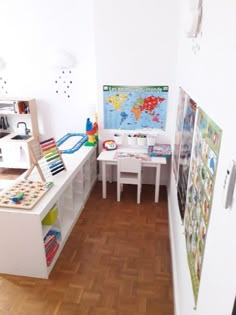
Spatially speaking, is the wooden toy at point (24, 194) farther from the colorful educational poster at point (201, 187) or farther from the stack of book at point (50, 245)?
the colorful educational poster at point (201, 187)

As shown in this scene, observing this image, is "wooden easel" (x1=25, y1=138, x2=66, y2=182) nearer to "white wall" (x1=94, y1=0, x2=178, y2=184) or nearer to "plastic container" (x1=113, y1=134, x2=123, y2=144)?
"plastic container" (x1=113, y1=134, x2=123, y2=144)

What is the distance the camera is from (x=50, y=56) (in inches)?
149

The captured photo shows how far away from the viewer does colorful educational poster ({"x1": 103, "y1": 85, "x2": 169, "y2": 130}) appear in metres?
3.39

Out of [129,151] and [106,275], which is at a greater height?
[129,151]

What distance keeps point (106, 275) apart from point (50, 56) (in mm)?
3053

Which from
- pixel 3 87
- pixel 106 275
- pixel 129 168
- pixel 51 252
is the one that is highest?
pixel 3 87

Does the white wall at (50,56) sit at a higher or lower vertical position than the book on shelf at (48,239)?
higher

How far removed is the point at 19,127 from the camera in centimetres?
427

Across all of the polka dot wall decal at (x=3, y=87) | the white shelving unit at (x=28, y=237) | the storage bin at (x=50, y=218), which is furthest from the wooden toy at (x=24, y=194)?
the polka dot wall decal at (x=3, y=87)

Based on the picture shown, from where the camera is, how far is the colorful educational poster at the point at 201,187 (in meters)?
1.09

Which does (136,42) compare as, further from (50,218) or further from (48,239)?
(48,239)

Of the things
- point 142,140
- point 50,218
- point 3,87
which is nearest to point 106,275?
point 50,218

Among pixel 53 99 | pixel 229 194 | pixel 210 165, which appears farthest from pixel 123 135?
pixel 229 194

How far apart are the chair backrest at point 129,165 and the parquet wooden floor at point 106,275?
0.52m
